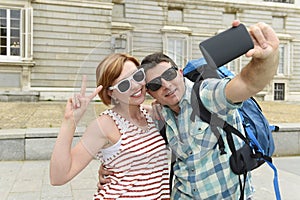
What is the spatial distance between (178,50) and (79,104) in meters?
0.48

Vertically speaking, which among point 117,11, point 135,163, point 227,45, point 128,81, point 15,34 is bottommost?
point 135,163

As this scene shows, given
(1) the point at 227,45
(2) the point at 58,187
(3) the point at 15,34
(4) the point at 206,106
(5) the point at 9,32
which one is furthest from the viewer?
(3) the point at 15,34

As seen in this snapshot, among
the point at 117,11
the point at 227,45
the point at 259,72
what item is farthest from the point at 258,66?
the point at 117,11

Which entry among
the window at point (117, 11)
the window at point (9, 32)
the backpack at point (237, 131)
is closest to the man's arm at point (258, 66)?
the backpack at point (237, 131)

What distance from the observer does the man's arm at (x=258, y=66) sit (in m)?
0.93

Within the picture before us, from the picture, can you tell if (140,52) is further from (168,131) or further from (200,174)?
(200,174)

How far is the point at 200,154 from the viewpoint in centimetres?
124

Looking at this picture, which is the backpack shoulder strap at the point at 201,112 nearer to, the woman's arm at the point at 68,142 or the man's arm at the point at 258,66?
the man's arm at the point at 258,66

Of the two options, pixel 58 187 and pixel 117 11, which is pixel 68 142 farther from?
pixel 117 11

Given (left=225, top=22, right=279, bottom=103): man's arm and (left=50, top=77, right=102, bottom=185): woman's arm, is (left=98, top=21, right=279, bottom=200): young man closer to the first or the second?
(left=225, top=22, right=279, bottom=103): man's arm

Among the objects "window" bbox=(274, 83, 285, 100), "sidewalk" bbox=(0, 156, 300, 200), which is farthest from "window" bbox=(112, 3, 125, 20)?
"sidewalk" bbox=(0, 156, 300, 200)

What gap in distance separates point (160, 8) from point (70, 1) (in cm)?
809

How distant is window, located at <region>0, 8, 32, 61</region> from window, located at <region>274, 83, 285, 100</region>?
67.4 ft

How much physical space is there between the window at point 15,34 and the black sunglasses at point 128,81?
17.0 m
